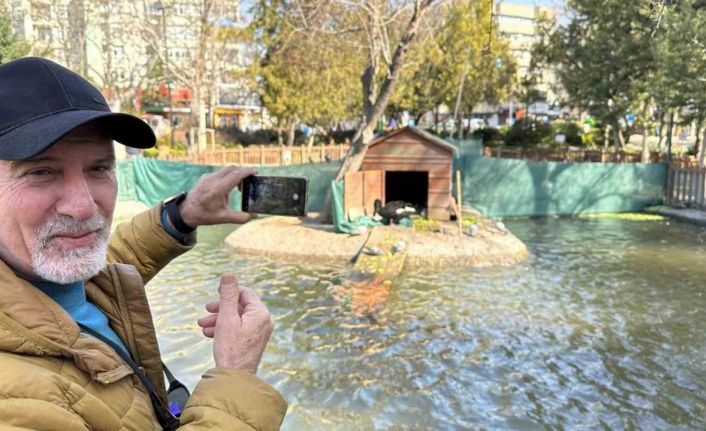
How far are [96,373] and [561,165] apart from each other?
19796 millimetres

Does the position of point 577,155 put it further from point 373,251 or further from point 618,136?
point 373,251

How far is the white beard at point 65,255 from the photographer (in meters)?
1.51

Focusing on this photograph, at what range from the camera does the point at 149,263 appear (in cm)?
236

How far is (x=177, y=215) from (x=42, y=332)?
92 cm

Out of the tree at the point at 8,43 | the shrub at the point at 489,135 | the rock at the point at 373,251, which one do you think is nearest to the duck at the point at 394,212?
the rock at the point at 373,251

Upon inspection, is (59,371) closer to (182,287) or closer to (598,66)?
(182,287)

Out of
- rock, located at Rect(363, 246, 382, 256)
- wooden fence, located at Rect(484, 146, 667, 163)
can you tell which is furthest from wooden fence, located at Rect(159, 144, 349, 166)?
rock, located at Rect(363, 246, 382, 256)

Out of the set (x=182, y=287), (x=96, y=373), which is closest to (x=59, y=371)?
(x=96, y=373)

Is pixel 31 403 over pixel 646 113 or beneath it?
beneath

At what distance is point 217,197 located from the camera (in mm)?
2117

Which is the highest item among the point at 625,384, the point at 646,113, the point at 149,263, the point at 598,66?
the point at 598,66

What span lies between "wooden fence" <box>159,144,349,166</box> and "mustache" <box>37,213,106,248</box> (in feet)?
69.6

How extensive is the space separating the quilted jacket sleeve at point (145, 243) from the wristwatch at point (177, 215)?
50 mm

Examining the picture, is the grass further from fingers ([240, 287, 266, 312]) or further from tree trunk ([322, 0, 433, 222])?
fingers ([240, 287, 266, 312])
